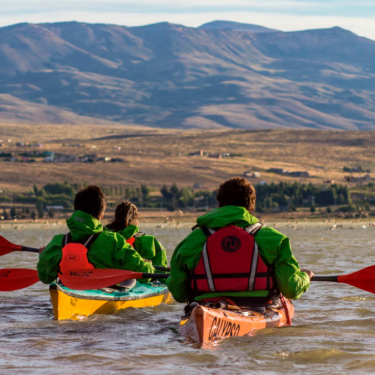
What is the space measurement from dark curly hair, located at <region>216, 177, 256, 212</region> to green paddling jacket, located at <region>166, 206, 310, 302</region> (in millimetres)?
80

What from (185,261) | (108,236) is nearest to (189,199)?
(108,236)

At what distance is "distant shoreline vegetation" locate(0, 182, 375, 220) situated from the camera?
429ft

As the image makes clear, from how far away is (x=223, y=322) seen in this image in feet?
37.5

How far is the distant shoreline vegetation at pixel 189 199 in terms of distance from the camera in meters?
131

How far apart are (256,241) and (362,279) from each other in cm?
330

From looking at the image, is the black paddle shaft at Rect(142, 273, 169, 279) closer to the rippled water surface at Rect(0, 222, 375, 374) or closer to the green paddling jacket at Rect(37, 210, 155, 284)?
the green paddling jacket at Rect(37, 210, 155, 284)

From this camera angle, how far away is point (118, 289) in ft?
52.7

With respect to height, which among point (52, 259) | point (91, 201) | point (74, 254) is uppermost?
point (91, 201)

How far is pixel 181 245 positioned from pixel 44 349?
249cm

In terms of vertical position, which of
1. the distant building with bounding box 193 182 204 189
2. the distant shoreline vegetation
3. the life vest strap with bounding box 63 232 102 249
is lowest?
the distant shoreline vegetation

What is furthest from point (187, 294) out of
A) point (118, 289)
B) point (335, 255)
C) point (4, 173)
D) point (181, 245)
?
point (4, 173)

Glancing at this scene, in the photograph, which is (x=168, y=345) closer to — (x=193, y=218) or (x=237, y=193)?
(x=237, y=193)

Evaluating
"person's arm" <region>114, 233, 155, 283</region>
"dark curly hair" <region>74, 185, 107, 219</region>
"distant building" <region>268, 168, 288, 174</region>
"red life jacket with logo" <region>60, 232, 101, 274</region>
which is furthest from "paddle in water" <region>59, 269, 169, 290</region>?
"distant building" <region>268, 168, 288, 174</region>

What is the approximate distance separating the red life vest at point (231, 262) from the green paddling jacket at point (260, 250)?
8cm
